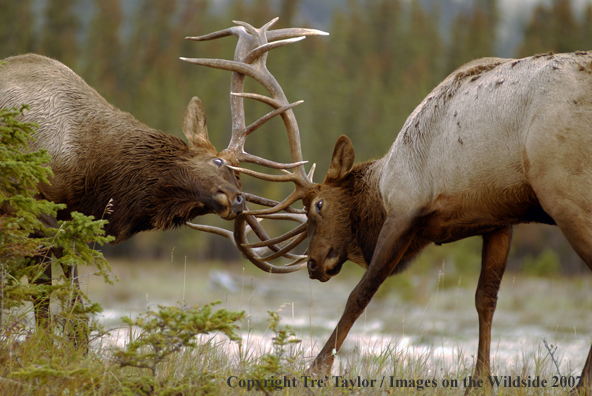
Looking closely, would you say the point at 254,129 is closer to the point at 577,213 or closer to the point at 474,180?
the point at 474,180

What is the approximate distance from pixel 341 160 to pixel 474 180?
4.78 feet

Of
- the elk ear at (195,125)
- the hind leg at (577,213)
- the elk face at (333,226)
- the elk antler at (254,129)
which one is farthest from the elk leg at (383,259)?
the elk ear at (195,125)

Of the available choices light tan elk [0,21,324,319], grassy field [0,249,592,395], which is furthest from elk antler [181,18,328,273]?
grassy field [0,249,592,395]

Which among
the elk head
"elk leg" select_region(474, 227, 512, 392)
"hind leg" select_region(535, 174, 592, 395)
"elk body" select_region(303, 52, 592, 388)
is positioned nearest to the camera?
"hind leg" select_region(535, 174, 592, 395)

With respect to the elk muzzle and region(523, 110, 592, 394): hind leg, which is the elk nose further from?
region(523, 110, 592, 394): hind leg

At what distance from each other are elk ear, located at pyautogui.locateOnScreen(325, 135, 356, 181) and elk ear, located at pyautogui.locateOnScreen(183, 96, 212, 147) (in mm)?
1164

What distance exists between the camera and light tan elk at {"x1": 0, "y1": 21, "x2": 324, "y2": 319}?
17.0ft

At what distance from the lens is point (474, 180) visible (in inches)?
167

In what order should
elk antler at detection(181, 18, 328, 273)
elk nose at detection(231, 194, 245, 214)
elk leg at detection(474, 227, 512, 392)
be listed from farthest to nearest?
elk antler at detection(181, 18, 328, 273), elk nose at detection(231, 194, 245, 214), elk leg at detection(474, 227, 512, 392)

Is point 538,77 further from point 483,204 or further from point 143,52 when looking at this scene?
point 143,52

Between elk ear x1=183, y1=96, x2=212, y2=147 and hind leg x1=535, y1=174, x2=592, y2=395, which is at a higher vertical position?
elk ear x1=183, y1=96, x2=212, y2=147

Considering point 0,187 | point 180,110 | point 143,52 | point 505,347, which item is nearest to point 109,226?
point 0,187

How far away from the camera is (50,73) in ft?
18.1

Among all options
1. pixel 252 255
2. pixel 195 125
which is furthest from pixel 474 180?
pixel 195 125
